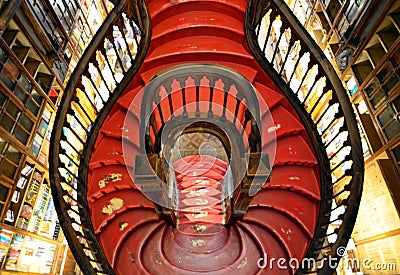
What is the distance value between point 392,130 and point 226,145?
164 cm

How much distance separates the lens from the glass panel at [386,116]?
2855 mm

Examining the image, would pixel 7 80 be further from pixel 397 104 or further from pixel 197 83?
pixel 397 104

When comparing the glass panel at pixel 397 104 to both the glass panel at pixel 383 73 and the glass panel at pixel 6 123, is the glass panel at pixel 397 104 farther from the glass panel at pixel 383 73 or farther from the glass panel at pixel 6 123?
the glass panel at pixel 6 123

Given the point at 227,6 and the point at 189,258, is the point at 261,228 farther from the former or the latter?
the point at 227,6

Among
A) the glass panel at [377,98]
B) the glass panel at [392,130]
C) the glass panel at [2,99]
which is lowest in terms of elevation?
the glass panel at [392,130]

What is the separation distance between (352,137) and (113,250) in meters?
1.96

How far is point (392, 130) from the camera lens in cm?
284

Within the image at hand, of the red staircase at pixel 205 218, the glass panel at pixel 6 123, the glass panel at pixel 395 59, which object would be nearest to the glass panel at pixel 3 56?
the glass panel at pixel 6 123

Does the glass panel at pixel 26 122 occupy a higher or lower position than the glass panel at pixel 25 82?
lower

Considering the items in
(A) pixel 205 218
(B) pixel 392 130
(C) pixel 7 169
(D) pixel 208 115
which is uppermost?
(D) pixel 208 115

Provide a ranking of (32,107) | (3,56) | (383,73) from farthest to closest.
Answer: (32,107) < (383,73) < (3,56)

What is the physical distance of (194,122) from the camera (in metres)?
2.88

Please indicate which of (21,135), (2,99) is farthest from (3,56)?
(21,135)

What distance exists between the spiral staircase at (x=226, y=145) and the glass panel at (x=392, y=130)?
551mm
